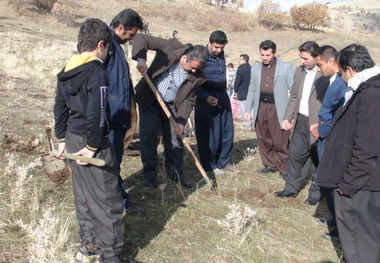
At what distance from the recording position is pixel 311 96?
5027 mm

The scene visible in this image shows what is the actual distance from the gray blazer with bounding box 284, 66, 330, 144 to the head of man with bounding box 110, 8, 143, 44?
7.71 feet

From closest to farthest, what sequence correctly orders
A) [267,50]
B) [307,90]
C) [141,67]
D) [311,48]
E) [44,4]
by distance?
[141,67] → [311,48] → [307,90] → [267,50] → [44,4]

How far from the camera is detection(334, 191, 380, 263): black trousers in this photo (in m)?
3.20

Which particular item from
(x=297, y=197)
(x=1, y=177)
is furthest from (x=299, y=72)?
(x=1, y=177)

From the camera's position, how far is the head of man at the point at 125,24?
3.70 m

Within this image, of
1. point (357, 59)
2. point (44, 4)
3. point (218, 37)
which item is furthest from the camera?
point (44, 4)

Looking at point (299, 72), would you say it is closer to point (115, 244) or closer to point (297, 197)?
point (297, 197)

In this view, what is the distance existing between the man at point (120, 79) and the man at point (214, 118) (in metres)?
2.01

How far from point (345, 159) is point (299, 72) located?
2.28m

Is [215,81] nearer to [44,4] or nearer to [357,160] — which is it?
[357,160]

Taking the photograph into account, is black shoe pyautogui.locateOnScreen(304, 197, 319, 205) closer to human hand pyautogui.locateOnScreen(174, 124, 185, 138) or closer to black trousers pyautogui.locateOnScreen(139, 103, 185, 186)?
black trousers pyautogui.locateOnScreen(139, 103, 185, 186)

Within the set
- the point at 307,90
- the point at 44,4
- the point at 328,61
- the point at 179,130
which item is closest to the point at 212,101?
the point at 179,130

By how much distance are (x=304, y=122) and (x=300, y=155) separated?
41 cm

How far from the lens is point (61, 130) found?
3113 mm
